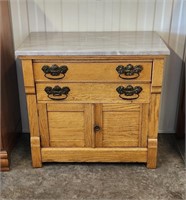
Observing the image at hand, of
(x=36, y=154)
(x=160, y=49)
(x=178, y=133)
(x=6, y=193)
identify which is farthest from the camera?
(x=178, y=133)

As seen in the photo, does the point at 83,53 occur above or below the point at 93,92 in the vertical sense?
above

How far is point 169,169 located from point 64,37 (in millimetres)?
1110

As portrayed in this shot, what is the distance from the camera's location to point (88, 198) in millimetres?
1794

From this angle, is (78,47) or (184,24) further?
(184,24)

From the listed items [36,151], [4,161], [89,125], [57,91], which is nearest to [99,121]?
[89,125]

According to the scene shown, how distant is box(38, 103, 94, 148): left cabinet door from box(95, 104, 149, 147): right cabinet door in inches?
2.4

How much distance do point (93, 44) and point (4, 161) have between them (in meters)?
0.94

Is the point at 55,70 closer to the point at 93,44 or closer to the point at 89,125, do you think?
the point at 93,44

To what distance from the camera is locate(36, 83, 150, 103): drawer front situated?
1.82 meters

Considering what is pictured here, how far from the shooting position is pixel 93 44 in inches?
72.2

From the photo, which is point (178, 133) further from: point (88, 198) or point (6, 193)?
point (6, 193)

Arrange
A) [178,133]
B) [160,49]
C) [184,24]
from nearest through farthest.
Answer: [160,49] < [184,24] < [178,133]

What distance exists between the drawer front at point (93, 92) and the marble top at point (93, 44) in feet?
0.66

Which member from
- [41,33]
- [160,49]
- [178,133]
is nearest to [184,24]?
[160,49]
